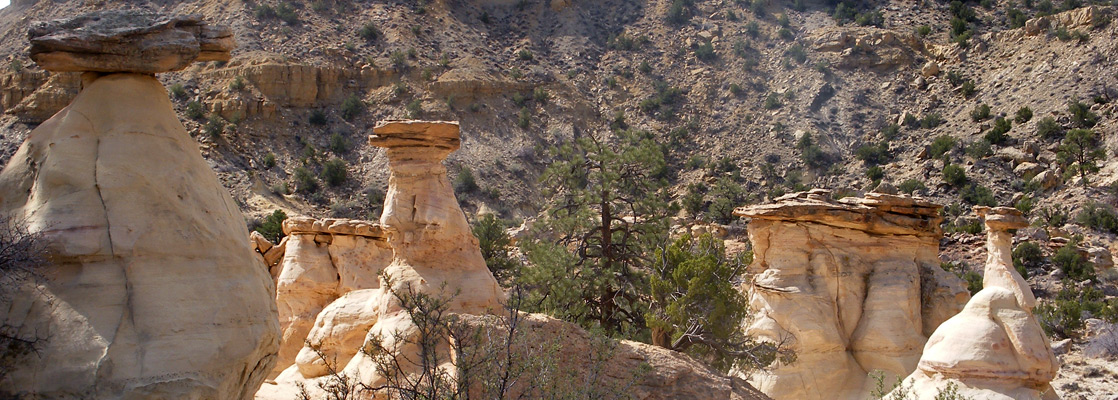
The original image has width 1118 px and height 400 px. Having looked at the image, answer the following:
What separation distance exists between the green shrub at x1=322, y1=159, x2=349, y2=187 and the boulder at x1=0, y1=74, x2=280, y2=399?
3699 centimetres

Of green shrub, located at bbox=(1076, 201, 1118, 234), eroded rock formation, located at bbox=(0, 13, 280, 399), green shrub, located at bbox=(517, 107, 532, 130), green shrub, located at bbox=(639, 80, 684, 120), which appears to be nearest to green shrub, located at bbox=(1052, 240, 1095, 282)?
green shrub, located at bbox=(1076, 201, 1118, 234)

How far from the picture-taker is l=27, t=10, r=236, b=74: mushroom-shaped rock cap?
281 inches

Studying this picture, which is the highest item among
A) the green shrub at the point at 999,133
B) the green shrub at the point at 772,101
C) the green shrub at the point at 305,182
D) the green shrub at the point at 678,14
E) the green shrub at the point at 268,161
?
the green shrub at the point at 678,14

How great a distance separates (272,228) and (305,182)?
468 inches

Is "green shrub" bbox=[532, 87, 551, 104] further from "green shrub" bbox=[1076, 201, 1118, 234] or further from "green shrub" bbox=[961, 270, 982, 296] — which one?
"green shrub" bbox=[961, 270, 982, 296]

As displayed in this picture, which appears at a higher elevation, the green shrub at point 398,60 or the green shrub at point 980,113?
the green shrub at point 980,113

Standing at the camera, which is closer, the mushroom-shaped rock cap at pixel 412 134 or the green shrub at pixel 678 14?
the mushroom-shaped rock cap at pixel 412 134

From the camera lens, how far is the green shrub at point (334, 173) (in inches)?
1726

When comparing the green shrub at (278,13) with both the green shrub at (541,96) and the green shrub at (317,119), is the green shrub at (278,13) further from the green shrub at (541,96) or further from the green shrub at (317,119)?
the green shrub at (541,96)

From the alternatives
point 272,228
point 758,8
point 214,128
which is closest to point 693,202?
point 272,228

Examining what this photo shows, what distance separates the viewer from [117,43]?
7.25m

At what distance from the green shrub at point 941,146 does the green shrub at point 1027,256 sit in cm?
957

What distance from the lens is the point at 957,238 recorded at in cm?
3241

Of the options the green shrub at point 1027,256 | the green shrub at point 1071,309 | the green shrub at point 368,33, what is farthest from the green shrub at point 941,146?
the green shrub at point 368,33
